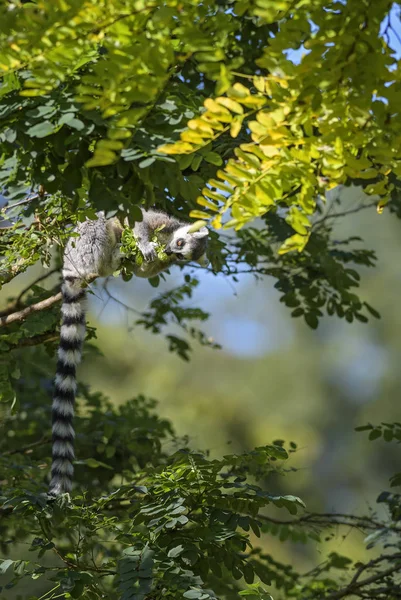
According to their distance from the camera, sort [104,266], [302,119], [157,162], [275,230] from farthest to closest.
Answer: [104,266]
[275,230]
[157,162]
[302,119]

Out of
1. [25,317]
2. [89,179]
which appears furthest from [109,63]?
[25,317]

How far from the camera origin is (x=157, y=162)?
2.16 metres

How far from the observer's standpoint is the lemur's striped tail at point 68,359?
3.90 m

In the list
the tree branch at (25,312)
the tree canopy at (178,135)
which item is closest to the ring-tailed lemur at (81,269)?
the tree branch at (25,312)

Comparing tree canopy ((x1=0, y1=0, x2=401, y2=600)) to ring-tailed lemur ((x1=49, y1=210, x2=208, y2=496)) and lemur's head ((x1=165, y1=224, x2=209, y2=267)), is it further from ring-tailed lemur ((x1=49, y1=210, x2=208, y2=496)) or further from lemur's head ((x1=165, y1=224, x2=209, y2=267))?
lemur's head ((x1=165, y1=224, x2=209, y2=267))

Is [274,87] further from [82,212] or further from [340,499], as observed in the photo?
[340,499]

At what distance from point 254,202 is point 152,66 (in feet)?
1.26

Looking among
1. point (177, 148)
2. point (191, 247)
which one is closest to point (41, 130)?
point (177, 148)

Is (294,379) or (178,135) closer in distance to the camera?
(178,135)

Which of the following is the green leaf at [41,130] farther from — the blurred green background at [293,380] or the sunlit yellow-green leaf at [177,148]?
the blurred green background at [293,380]

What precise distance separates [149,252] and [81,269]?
0.37 metres

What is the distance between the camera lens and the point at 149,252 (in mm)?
4344

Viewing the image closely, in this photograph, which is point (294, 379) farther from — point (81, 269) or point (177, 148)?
point (177, 148)

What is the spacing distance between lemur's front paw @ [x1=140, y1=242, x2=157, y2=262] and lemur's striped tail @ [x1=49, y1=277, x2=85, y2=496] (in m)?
0.42
